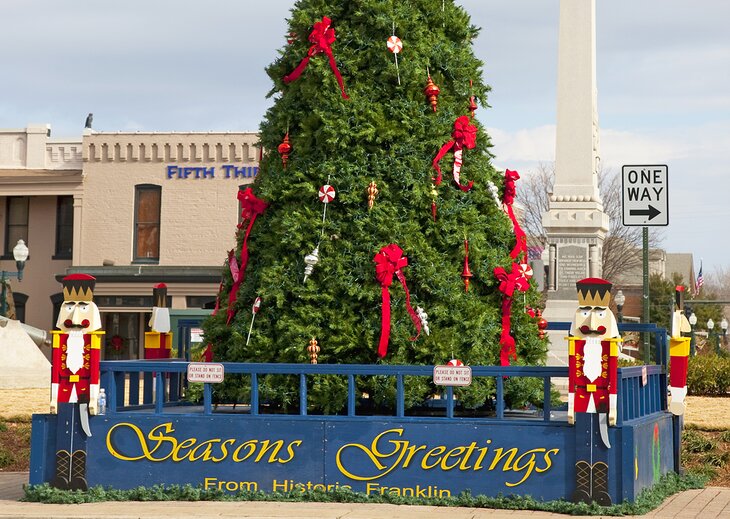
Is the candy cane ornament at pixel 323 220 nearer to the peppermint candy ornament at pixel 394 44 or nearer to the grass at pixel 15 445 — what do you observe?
the peppermint candy ornament at pixel 394 44

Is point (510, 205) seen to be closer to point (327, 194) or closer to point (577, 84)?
point (327, 194)

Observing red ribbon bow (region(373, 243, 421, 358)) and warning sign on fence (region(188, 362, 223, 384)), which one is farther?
red ribbon bow (region(373, 243, 421, 358))

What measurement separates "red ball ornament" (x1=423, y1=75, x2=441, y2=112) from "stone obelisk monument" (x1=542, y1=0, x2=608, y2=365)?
1581 centimetres

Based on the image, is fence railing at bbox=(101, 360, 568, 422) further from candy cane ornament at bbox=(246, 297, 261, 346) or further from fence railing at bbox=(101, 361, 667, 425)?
candy cane ornament at bbox=(246, 297, 261, 346)

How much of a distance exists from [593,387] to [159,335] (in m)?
5.34

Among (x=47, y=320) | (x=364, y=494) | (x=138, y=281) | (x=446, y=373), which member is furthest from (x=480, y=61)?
(x=47, y=320)

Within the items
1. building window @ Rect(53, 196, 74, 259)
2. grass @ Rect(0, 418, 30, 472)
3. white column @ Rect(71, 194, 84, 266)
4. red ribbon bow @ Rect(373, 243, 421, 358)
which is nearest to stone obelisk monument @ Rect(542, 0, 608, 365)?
grass @ Rect(0, 418, 30, 472)

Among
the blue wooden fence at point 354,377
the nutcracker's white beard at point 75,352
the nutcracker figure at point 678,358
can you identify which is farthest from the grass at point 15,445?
the nutcracker figure at point 678,358

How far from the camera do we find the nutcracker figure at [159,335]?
41.9ft

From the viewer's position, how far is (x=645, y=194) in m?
12.7

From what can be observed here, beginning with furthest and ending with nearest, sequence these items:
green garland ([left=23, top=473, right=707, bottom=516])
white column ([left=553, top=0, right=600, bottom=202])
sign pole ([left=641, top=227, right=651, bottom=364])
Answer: white column ([left=553, top=0, right=600, bottom=202])
sign pole ([left=641, top=227, right=651, bottom=364])
green garland ([left=23, top=473, right=707, bottom=516])

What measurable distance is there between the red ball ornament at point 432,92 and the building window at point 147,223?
91.5 ft

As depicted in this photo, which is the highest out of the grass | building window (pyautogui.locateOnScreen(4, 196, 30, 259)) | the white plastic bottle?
building window (pyautogui.locateOnScreen(4, 196, 30, 259))

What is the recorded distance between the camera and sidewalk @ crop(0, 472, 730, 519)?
364 inches
